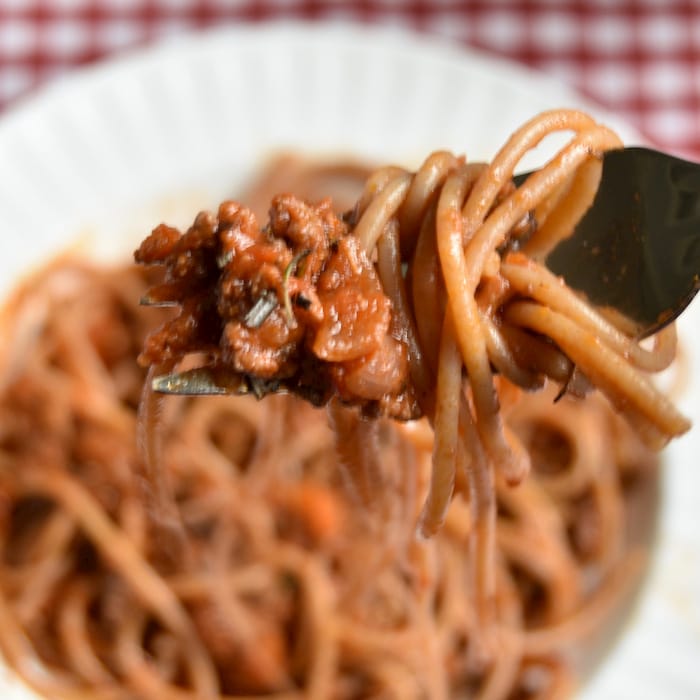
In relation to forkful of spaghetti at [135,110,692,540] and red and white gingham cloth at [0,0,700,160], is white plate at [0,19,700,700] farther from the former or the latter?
forkful of spaghetti at [135,110,692,540]

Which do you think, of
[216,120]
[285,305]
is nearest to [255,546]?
[216,120]

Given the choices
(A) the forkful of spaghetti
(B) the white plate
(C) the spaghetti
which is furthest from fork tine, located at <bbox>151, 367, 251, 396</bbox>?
(B) the white plate

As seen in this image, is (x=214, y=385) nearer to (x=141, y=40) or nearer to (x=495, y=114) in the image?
(x=495, y=114)

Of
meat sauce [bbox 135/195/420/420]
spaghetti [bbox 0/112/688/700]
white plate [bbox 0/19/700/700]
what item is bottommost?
spaghetti [bbox 0/112/688/700]

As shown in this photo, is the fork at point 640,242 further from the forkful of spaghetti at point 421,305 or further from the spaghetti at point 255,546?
the spaghetti at point 255,546

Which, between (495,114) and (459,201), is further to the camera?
(495,114)

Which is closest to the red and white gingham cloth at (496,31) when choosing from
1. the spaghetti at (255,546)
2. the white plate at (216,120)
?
the white plate at (216,120)

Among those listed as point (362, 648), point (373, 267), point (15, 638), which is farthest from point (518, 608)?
point (373, 267)
